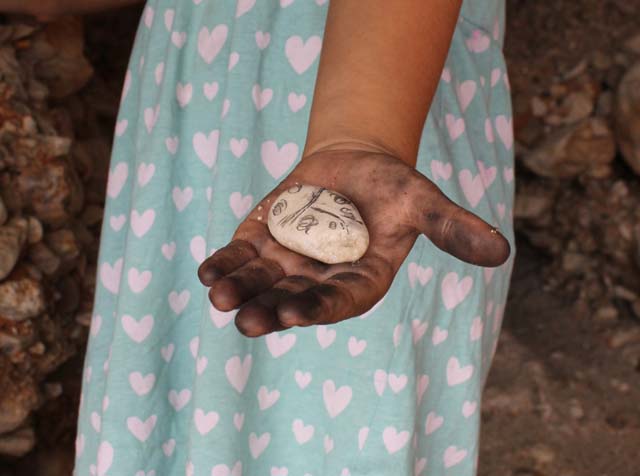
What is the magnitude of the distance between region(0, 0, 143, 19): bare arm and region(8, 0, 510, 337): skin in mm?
554

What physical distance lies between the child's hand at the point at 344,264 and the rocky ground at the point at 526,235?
80 centimetres

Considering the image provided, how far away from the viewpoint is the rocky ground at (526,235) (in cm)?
147

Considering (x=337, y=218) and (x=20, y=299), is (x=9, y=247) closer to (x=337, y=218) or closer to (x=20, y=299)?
(x=20, y=299)

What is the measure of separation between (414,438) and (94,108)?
1.18m

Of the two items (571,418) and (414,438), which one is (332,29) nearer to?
(414,438)

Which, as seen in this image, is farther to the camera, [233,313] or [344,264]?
[233,313]

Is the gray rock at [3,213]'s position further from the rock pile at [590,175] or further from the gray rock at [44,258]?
the rock pile at [590,175]

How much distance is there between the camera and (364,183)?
756mm

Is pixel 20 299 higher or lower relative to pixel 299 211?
lower

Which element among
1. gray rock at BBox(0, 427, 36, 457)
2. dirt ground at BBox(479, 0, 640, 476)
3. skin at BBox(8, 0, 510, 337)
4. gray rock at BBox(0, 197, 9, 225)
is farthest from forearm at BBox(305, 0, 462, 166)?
dirt ground at BBox(479, 0, 640, 476)

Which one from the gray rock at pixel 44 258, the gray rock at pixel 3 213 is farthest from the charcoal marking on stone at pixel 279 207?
the gray rock at pixel 44 258

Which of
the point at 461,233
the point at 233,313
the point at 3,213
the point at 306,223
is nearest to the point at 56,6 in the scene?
the point at 3,213

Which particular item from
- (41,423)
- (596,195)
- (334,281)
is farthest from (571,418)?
(334,281)

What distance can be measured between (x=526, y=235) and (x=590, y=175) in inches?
13.4
